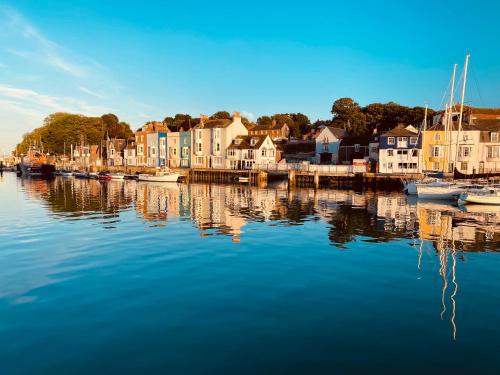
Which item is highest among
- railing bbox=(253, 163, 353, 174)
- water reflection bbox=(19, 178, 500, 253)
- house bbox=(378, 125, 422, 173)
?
house bbox=(378, 125, 422, 173)

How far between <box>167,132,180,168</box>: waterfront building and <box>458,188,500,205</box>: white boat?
75.1 m

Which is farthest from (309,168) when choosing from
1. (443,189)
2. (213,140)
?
(213,140)

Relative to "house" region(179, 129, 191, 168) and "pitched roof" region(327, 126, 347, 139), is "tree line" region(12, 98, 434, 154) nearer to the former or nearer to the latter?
"house" region(179, 129, 191, 168)

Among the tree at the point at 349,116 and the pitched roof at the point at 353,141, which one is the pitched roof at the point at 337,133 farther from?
the tree at the point at 349,116

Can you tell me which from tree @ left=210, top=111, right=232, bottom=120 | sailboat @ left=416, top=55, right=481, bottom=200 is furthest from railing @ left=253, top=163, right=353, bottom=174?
tree @ left=210, top=111, right=232, bottom=120

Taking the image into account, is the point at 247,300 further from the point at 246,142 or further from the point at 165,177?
the point at 246,142

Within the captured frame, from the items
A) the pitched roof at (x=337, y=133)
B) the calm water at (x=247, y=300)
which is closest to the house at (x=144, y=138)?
the pitched roof at (x=337, y=133)

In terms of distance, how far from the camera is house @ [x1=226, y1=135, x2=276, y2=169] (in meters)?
85.9

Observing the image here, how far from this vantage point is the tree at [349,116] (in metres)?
114

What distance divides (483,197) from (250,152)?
54.6 metres

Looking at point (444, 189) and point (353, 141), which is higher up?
point (353, 141)

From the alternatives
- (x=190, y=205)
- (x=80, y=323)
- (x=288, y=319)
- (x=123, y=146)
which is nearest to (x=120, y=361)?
(x=80, y=323)

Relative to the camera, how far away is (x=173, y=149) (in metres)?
102

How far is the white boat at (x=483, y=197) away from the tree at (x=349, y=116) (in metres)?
75.0
